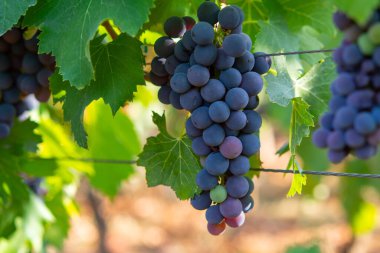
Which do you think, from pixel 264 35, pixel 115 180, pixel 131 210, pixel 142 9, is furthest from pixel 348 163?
pixel 131 210

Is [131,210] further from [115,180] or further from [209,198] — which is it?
[209,198]

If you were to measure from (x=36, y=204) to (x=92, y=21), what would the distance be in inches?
31.0

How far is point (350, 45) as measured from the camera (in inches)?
30.7

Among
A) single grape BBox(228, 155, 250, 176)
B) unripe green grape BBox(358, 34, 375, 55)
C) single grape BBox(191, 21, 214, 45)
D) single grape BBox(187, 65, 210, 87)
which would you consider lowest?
single grape BBox(228, 155, 250, 176)

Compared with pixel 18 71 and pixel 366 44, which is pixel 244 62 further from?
pixel 18 71

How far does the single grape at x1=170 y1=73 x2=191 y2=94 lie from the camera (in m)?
0.98

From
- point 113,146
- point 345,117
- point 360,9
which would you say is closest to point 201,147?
point 345,117

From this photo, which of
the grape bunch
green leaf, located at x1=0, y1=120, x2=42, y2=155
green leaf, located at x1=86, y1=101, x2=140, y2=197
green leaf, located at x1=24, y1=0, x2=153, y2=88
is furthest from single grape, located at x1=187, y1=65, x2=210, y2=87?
green leaf, located at x1=86, y1=101, x2=140, y2=197

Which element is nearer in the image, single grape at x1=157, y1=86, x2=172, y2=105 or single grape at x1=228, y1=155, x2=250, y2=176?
single grape at x1=228, y1=155, x2=250, y2=176

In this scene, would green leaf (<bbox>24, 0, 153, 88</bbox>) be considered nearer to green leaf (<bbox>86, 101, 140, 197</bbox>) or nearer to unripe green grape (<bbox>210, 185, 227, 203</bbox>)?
unripe green grape (<bbox>210, 185, 227, 203</bbox>)

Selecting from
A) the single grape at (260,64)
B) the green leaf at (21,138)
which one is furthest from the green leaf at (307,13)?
the green leaf at (21,138)

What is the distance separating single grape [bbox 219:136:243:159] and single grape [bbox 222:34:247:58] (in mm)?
122

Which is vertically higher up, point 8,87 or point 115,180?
point 8,87

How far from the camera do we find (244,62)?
0.99 m
